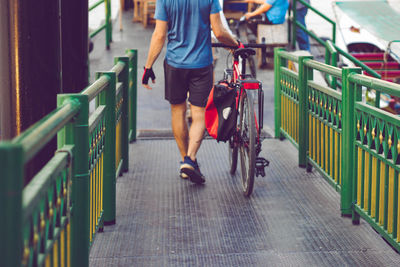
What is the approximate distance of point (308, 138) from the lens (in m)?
6.83

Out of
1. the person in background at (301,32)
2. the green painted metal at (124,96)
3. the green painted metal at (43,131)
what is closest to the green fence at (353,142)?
the green painted metal at (124,96)

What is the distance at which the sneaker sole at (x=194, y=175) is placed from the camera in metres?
6.40

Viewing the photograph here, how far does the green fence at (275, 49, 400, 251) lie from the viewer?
173 inches

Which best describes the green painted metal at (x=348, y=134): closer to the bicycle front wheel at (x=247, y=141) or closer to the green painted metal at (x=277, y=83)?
the bicycle front wheel at (x=247, y=141)

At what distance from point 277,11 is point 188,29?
6.79m

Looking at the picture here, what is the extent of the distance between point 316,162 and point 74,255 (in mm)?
3597

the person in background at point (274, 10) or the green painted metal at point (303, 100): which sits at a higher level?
the person in background at point (274, 10)

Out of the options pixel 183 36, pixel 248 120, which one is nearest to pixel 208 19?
pixel 183 36

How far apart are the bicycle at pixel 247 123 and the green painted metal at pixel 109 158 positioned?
3.74ft

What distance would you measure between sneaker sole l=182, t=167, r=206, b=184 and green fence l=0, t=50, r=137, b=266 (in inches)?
51.5

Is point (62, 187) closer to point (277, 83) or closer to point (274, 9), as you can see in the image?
point (277, 83)

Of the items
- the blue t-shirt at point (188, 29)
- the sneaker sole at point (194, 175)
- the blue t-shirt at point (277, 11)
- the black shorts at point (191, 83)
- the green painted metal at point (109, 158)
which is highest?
the blue t-shirt at point (277, 11)

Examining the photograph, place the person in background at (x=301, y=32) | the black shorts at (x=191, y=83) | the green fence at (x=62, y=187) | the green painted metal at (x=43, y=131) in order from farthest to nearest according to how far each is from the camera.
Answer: the person in background at (x=301, y=32), the black shorts at (x=191, y=83), the green painted metal at (x=43, y=131), the green fence at (x=62, y=187)

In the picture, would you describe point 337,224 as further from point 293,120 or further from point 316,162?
point 293,120
